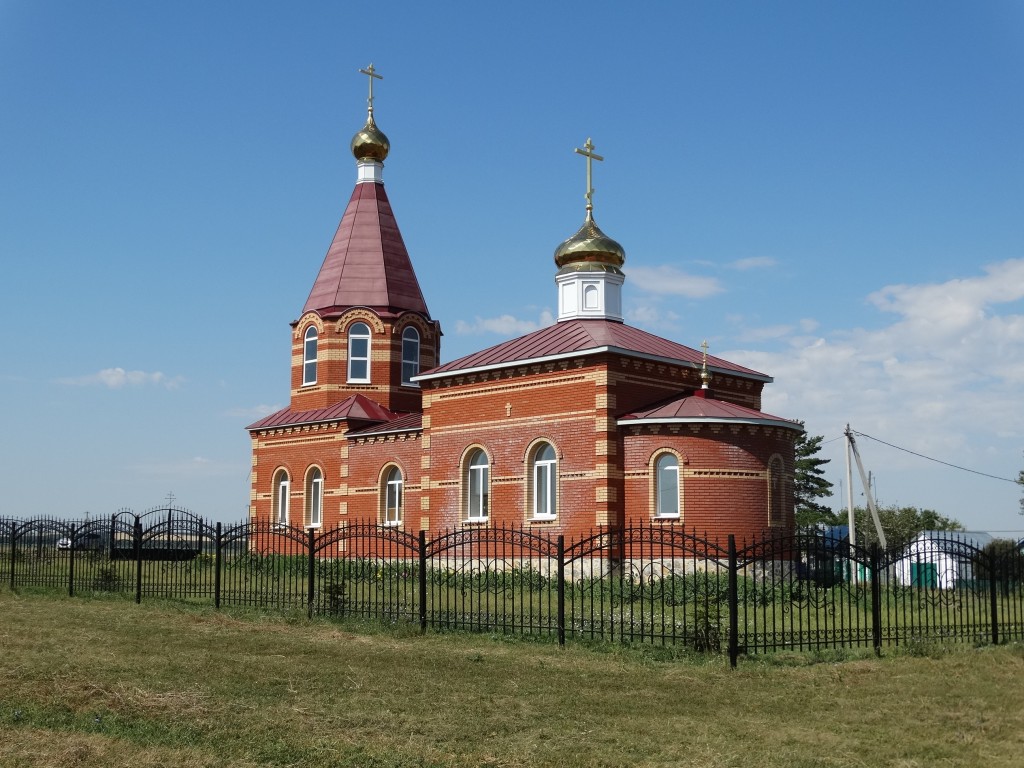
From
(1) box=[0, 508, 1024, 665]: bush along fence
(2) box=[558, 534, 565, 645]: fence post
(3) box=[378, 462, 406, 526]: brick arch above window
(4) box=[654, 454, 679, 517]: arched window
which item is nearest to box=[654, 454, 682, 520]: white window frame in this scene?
(4) box=[654, 454, 679, 517]: arched window

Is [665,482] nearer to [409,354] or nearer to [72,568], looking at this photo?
[409,354]

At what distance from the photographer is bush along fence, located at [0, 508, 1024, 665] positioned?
39.7ft

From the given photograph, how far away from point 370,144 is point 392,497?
1118 centimetres

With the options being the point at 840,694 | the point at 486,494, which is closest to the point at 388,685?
the point at 840,694

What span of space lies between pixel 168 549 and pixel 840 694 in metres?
13.1

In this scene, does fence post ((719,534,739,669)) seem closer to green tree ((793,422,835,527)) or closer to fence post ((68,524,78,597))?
fence post ((68,524,78,597))

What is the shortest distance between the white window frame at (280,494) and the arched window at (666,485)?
40.9 ft

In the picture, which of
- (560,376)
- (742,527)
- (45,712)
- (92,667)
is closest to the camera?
(45,712)

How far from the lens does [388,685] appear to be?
9.70 metres

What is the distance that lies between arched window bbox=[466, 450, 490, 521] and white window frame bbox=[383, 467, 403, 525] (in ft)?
10.00

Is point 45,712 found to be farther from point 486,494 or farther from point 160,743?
point 486,494

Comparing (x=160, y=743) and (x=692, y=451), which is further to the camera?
(x=692, y=451)

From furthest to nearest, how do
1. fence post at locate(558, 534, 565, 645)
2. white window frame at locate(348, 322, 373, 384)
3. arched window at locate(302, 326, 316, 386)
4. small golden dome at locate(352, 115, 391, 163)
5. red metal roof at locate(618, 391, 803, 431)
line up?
small golden dome at locate(352, 115, 391, 163) < arched window at locate(302, 326, 316, 386) < white window frame at locate(348, 322, 373, 384) < red metal roof at locate(618, 391, 803, 431) < fence post at locate(558, 534, 565, 645)

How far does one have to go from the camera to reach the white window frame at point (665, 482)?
2064cm
